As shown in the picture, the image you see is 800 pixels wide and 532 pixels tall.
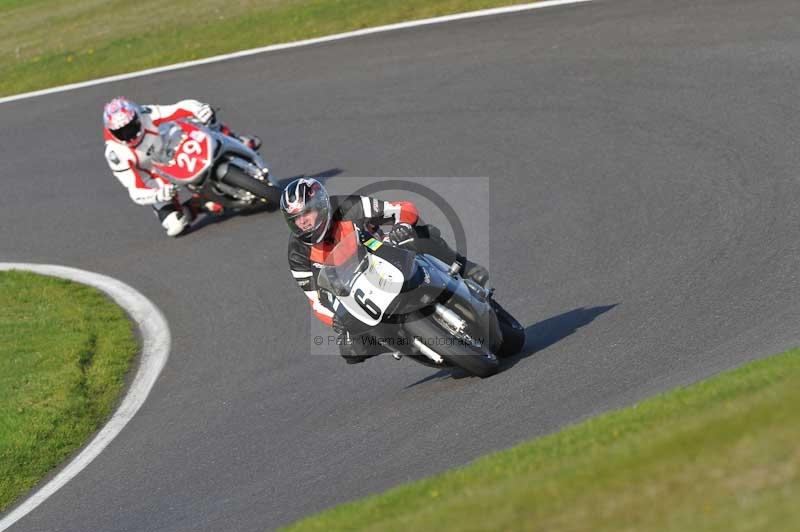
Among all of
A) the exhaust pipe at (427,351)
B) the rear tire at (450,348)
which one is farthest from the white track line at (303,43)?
the exhaust pipe at (427,351)

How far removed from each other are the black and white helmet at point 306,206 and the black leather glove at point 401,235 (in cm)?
49

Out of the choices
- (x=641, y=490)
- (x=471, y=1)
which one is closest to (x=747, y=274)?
(x=641, y=490)

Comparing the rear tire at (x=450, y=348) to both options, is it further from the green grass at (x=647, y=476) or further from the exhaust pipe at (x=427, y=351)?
the green grass at (x=647, y=476)

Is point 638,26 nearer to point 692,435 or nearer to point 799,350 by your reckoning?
point 799,350

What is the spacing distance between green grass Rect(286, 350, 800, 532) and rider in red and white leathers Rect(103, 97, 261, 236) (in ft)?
27.6

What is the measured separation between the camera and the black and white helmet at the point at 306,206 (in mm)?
8164

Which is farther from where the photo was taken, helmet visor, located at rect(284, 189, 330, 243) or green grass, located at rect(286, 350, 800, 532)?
helmet visor, located at rect(284, 189, 330, 243)

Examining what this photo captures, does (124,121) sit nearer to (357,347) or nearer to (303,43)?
(303,43)

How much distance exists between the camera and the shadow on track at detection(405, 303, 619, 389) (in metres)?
8.92

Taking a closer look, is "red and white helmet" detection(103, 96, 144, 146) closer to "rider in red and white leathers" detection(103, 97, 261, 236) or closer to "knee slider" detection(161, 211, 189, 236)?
"rider in red and white leathers" detection(103, 97, 261, 236)

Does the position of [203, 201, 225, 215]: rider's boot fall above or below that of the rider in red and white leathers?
below

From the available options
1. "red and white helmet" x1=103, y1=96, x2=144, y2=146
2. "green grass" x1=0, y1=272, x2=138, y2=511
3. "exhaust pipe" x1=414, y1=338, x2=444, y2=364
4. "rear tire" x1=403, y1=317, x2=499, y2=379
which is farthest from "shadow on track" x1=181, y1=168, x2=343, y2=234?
"exhaust pipe" x1=414, y1=338, x2=444, y2=364

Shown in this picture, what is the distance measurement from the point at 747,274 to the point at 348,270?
3.08m

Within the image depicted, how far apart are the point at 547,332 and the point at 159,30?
15162 millimetres
